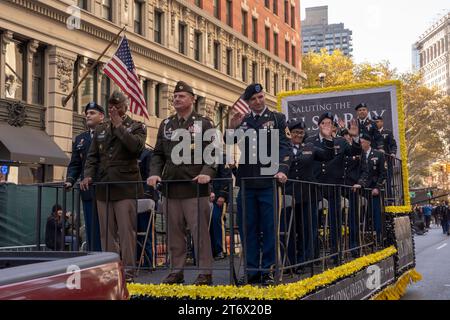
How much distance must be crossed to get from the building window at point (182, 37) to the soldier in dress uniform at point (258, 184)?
2706 cm

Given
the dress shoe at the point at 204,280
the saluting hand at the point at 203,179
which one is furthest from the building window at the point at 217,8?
the dress shoe at the point at 204,280

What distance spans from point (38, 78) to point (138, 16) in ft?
25.6

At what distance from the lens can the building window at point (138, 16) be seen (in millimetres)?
28500

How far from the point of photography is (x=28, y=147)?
20.5 metres

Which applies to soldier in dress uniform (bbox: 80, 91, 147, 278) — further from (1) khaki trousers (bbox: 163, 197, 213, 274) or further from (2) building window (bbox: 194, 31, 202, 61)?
(2) building window (bbox: 194, 31, 202, 61)

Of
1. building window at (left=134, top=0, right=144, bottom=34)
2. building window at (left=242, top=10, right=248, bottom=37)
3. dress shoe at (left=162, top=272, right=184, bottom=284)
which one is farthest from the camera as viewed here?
building window at (left=242, top=10, right=248, bottom=37)

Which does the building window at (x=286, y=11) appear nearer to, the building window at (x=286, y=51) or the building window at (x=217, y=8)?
the building window at (x=286, y=51)

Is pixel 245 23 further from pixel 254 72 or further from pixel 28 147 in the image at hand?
pixel 28 147

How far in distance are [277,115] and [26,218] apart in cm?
778

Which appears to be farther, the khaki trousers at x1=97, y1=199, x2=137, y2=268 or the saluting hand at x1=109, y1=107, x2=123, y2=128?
the saluting hand at x1=109, y1=107, x2=123, y2=128

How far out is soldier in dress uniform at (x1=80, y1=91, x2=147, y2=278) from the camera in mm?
5797

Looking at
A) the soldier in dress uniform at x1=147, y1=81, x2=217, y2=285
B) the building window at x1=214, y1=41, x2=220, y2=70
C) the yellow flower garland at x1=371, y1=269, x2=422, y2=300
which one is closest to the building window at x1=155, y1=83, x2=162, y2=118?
the building window at x1=214, y1=41, x2=220, y2=70

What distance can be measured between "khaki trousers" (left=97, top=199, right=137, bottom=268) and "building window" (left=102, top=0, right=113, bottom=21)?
21469mm
